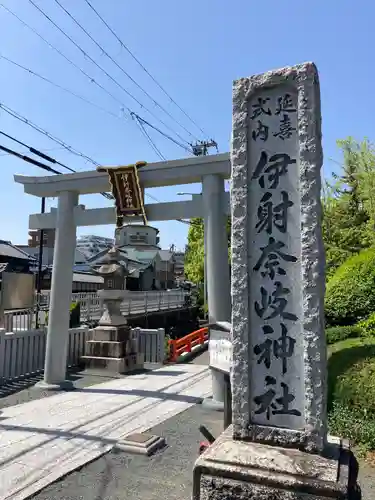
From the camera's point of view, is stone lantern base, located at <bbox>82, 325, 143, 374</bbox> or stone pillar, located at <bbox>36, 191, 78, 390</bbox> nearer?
stone pillar, located at <bbox>36, 191, 78, 390</bbox>

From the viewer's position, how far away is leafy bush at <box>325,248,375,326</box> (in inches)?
408

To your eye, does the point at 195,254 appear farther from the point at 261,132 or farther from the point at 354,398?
the point at 261,132

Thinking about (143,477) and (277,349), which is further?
(143,477)

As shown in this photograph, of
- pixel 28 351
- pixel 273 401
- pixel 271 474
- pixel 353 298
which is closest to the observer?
pixel 271 474

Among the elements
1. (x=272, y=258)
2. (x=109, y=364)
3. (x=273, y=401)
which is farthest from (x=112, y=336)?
(x=272, y=258)

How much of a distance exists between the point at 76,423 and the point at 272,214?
557cm

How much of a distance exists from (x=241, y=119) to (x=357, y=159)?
65.3 ft

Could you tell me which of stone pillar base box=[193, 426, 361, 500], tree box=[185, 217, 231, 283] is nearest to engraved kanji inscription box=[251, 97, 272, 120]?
stone pillar base box=[193, 426, 361, 500]

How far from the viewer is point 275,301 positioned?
3367 millimetres

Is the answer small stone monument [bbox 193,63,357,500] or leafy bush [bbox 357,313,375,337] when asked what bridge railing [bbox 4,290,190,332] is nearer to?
leafy bush [bbox 357,313,375,337]

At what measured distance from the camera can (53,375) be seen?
9.85 m

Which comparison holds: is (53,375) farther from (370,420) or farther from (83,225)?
(370,420)

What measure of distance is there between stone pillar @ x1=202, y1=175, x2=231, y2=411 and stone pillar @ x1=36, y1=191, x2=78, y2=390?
143 inches

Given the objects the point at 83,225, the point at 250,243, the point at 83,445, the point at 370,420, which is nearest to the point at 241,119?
the point at 250,243
